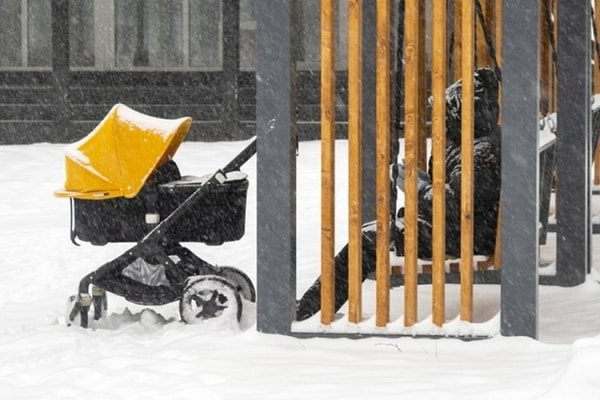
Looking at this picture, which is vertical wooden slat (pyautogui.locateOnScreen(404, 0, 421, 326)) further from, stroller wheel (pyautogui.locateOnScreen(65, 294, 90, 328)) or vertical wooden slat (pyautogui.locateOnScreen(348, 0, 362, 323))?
stroller wheel (pyautogui.locateOnScreen(65, 294, 90, 328))

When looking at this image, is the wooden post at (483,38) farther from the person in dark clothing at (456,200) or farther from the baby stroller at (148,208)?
the baby stroller at (148,208)

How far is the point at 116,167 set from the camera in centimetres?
738

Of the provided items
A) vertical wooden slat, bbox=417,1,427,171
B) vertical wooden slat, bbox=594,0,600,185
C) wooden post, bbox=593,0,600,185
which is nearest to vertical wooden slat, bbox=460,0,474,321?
vertical wooden slat, bbox=417,1,427,171

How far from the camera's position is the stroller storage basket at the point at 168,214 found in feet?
24.5

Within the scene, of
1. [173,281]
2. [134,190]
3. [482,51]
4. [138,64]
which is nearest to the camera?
[134,190]

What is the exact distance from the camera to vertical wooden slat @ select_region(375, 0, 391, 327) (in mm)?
6402

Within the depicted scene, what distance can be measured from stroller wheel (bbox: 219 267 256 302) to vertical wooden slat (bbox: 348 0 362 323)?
149 cm

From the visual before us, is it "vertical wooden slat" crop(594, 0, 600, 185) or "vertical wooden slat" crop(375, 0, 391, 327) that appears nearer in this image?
"vertical wooden slat" crop(375, 0, 391, 327)

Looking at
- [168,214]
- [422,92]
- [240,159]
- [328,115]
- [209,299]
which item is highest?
[422,92]

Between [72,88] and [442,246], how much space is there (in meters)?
13.2

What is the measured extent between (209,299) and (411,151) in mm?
1515

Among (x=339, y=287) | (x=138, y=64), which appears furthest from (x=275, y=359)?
(x=138, y=64)

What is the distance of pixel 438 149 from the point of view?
640 centimetres

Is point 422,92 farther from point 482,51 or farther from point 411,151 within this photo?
point 411,151
